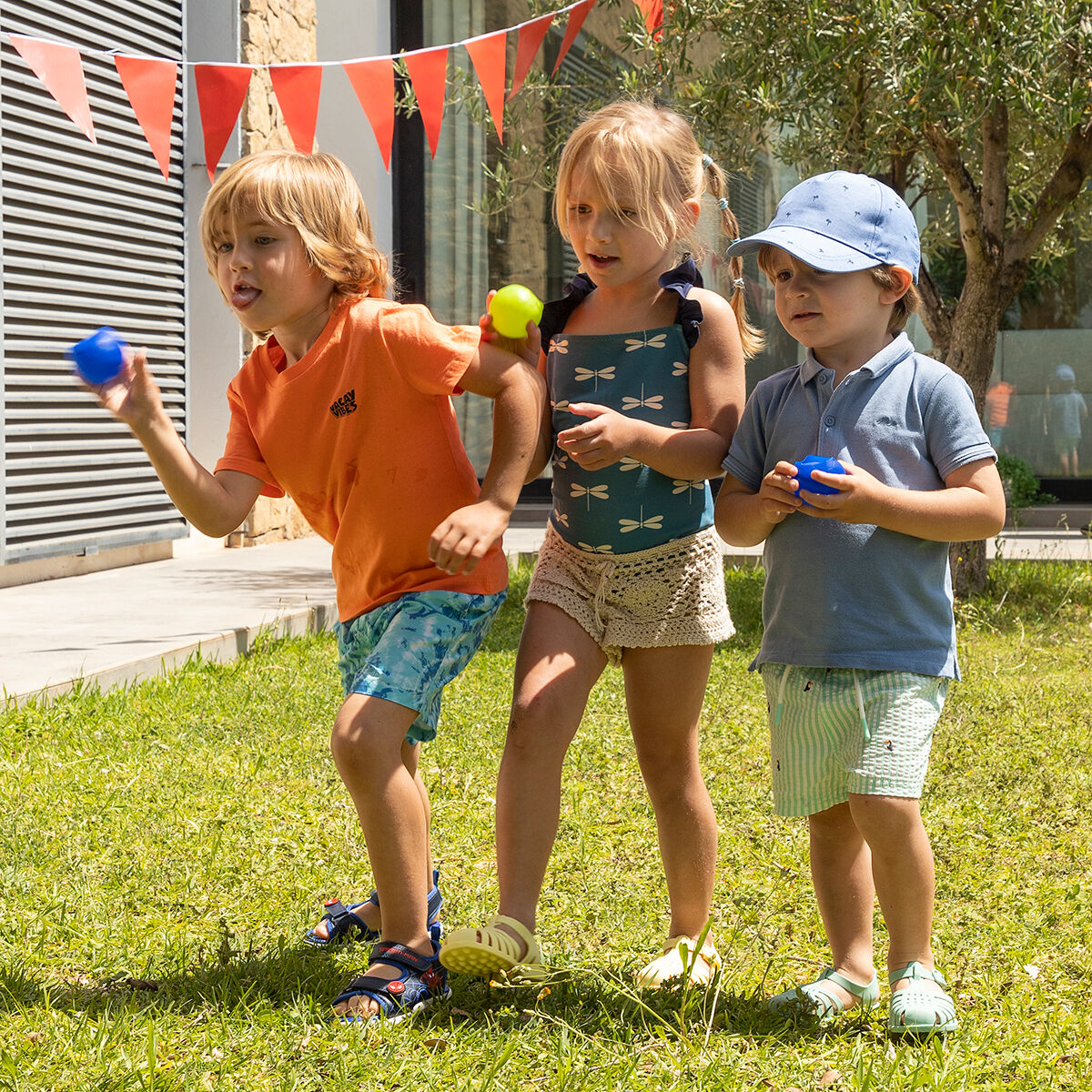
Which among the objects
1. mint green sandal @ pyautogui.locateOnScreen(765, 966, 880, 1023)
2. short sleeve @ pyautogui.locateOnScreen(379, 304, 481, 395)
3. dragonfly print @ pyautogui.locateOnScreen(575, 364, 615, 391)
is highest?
short sleeve @ pyautogui.locateOnScreen(379, 304, 481, 395)

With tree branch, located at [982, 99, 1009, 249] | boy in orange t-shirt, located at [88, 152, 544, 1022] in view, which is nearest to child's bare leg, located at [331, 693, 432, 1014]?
boy in orange t-shirt, located at [88, 152, 544, 1022]

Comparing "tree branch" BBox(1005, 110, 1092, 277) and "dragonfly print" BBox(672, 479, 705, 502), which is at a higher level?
"tree branch" BBox(1005, 110, 1092, 277)

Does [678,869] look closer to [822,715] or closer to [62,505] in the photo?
[822,715]

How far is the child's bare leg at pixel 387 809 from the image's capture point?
7.76 ft

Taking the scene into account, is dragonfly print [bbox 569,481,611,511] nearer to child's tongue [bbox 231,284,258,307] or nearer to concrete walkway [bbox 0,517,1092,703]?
child's tongue [bbox 231,284,258,307]

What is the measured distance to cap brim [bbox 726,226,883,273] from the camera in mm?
2268

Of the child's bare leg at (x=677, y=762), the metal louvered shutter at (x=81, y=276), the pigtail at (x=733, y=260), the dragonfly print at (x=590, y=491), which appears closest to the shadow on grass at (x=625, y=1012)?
the child's bare leg at (x=677, y=762)

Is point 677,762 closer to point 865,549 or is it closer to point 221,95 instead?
point 865,549

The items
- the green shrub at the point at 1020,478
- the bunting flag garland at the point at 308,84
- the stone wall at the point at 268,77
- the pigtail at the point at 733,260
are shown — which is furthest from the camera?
the green shrub at the point at 1020,478

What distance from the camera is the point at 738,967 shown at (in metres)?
2.68

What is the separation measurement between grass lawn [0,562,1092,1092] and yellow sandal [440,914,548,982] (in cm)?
11

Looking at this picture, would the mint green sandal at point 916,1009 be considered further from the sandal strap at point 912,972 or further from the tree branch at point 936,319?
the tree branch at point 936,319

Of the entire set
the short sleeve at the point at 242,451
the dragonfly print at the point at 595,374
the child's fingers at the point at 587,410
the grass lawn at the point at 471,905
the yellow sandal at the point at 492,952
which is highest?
the dragonfly print at the point at 595,374

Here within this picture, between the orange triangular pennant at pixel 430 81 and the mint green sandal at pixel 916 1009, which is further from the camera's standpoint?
the orange triangular pennant at pixel 430 81
